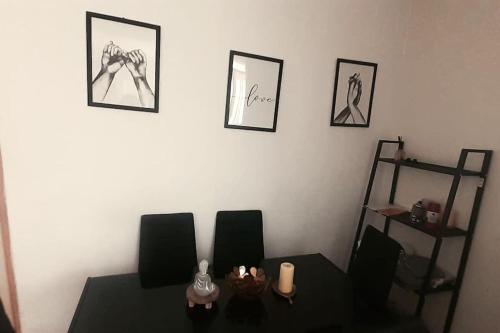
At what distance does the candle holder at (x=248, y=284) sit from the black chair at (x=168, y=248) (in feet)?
1.22

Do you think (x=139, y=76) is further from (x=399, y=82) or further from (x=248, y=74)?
(x=399, y=82)

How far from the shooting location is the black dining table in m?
1.14

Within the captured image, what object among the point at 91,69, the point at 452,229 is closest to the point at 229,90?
the point at 91,69

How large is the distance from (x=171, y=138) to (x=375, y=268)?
4.47ft

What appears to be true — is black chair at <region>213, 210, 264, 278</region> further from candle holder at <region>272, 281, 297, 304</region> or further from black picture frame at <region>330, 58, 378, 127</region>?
black picture frame at <region>330, 58, 378, 127</region>

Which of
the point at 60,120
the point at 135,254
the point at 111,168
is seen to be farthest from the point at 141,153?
the point at 135,254

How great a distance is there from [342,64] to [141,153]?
146 cm

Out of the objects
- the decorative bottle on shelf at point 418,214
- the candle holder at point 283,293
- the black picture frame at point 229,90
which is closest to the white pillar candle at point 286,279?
the candle holder at point 283,293

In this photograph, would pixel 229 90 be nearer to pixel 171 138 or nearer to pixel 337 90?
pixel 171 138

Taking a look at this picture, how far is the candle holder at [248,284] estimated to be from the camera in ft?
4.23

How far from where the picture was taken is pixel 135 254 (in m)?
1.72

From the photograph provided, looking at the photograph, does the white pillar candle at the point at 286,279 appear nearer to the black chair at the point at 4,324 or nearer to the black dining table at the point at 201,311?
the black dining table at the point at 201,311

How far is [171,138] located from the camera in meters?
1.67

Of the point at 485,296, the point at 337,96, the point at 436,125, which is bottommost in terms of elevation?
the point at 485,296
